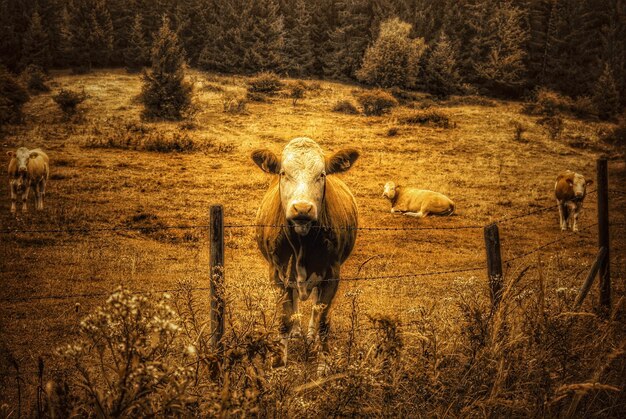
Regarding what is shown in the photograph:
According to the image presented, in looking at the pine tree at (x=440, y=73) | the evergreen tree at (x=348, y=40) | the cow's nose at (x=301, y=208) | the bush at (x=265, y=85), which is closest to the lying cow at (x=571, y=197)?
the cow's nose at (x=301, y=208)

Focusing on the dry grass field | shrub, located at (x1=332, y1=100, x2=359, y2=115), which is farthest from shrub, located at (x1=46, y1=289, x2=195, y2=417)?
Answer: shrub, located at (x1=332, y1=100, x2=359, y2=115)

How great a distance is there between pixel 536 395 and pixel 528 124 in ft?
87.0

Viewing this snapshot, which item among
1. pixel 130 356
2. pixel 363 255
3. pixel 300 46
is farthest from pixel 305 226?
pixel 300 46

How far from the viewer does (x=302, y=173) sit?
183 inches

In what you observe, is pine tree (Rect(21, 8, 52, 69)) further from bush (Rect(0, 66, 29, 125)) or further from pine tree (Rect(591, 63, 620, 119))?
pine tree (Rect(591, 63, 620, 119))

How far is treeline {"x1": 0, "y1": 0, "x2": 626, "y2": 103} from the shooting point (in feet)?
119

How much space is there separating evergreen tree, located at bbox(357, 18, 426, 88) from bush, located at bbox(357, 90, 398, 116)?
7.18 meters

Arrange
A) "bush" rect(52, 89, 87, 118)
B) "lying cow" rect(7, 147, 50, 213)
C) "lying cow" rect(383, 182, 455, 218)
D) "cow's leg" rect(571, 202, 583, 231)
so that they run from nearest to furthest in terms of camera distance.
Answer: "lying cow" rect(7, 147, 50, 213) < "cow's leg" rect(571, 202, 583, 231) < "lying cow" rect(383, 182, 455, 218) < "bush" rect(52, 89, 87, 118)

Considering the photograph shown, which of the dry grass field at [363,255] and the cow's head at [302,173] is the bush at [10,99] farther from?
the cow's head at [302,173]

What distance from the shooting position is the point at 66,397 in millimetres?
1939

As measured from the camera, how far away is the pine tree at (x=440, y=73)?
36.8m

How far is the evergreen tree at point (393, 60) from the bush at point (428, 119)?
1029 cm

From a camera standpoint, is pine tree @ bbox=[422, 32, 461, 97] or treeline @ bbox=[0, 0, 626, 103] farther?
pine tree @ bbox=[422, 32, 461, 97]

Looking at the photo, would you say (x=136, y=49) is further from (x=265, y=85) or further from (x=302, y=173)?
(x=302, y=173)
